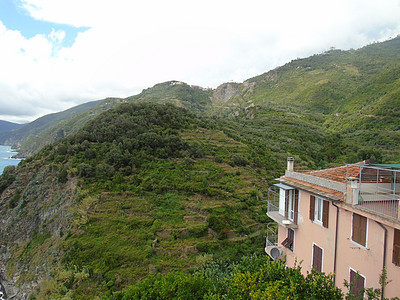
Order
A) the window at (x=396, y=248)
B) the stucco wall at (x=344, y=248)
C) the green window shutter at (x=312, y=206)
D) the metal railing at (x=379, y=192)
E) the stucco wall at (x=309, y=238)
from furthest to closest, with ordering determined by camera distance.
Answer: the green window shutter at (x=312, y=206) < the stucco wall at (x=309, y=238) < the metal railing at (x=379, y=192) < the stucco wall at (x=344, y=248) < the window at (x=396, y=248)

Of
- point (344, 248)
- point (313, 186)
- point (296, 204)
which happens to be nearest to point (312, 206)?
point (313, 186)

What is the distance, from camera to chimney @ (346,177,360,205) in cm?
716

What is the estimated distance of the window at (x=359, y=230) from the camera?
271 inches

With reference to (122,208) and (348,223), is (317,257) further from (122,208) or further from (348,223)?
(122,208)

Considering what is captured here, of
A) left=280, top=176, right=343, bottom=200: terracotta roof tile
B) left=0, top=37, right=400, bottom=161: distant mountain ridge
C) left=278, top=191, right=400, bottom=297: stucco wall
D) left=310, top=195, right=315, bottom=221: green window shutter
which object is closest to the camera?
left=278, top=191, right=400, bottom=297: stucco wall

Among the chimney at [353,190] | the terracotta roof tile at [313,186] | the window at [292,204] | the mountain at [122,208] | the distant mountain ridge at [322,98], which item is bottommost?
the mountain at [122,208]

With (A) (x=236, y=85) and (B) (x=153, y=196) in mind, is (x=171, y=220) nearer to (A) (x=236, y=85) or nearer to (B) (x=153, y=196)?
(B) (x=153, y=196)

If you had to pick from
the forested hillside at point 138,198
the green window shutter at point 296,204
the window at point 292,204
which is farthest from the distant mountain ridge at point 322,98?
the green window shutter at point 296,204

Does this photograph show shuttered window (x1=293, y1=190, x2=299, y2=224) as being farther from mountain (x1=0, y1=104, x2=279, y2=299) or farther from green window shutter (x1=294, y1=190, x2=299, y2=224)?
mountain (x1=0, y1=104, x2=279, y2=299)

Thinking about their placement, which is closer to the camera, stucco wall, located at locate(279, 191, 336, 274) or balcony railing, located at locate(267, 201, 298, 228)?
stucco wall, located at locate(279, 191, 336, 274)

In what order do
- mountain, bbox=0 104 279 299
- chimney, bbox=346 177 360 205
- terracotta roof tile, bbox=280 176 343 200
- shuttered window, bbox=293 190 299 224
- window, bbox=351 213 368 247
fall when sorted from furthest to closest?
mountain, bbox=0 104 279 299 → shuttered window, bbox=293 190 299 224 → terracotta roof tile, bbox=280 176 343 200 → chimney, bbox=346 177 360 205 → window, bbox=351 213 368 247

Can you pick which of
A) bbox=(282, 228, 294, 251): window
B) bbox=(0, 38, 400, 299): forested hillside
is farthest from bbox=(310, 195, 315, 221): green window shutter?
bbox=(0, 38, 400, 299): forested hillside

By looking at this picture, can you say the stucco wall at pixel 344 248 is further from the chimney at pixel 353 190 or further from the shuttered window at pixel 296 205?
the chimney at pixel 353 190

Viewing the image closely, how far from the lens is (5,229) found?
22.7 metres
